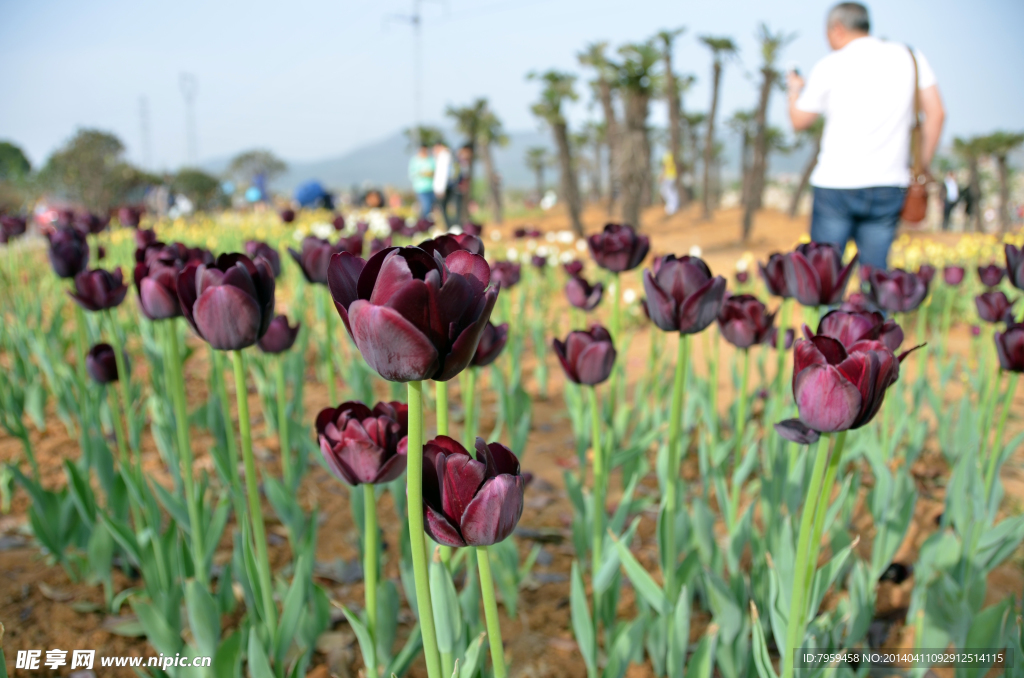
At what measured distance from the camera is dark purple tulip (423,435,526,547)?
0.87m

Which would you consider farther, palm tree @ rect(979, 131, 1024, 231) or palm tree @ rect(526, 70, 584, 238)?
palm tree @ rect(979, 131, 1024, 231)

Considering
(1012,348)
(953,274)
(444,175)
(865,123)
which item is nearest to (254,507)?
(1012,348)

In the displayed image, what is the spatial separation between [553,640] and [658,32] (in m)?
18.9

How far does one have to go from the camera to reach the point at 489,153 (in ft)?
78.9

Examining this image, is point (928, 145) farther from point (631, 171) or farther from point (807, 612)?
point (631, 171)

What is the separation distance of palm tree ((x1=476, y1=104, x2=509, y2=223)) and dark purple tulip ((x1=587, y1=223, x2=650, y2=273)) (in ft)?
68.9

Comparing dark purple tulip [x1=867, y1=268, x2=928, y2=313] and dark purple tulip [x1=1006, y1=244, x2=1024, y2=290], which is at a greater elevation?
dark purple tulip [x1=1006, y1=244, x2=1024, y2=290]

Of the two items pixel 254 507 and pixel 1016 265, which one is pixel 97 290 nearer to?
pixel 254 507

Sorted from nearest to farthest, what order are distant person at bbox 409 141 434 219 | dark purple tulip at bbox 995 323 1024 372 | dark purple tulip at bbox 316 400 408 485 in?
dark purple tulip at bbox 316 400 408 485 < dark purple tulip at bbox 995 323 1024 372 < distant person at bbox 409 141 434 219

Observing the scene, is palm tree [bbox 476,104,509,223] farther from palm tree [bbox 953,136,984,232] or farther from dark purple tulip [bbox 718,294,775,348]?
dark purple tulip [bbox 718,294,775,348]

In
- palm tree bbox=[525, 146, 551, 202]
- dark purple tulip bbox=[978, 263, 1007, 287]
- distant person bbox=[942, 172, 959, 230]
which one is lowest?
dark purple tulip bbox=[978, 263, 1007, 287]

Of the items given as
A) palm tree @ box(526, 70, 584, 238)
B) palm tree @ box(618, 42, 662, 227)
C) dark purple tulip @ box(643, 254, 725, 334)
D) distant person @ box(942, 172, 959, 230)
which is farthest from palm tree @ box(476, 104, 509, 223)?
dark purple tulip @ box(643, 254, 725, 334)

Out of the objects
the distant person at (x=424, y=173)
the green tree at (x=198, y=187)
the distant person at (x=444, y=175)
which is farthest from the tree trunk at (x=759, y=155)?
the green tree at (x=198, y=187)

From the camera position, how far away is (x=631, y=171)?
13.0m
